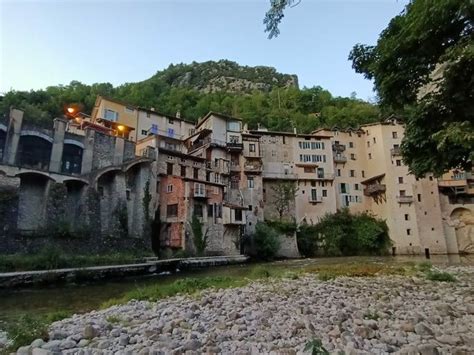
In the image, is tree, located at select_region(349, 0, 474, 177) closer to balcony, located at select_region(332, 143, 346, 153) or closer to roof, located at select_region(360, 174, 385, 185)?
roof, located at select_region(360, 174, 385, 185)

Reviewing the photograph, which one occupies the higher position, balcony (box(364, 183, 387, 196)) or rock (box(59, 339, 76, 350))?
balcony (box(364, 183, 387, 196))

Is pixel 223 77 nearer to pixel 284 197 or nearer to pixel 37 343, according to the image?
pixel 284 197

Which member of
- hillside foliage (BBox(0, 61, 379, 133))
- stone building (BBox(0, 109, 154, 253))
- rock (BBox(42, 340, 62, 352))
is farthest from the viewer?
hillside foliage (BBox(0, 61, 379, 133))

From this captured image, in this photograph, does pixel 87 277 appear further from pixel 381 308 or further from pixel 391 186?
pixel 391 186

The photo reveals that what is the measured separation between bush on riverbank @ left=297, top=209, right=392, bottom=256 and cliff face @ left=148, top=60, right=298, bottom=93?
63333 millimetres

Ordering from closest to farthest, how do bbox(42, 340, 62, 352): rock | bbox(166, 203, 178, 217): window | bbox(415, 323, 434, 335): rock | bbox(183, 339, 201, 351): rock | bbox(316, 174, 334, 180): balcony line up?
bbox(183, 339, 201, 351): rock, bbox(415, 323, 434, 335): rock, bbox(42, 340, 62, 352): rock, bbox(166, 203, 178, 217): window, bbox(316, 174, 334, 180): balcony

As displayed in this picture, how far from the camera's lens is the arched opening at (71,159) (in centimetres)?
2748

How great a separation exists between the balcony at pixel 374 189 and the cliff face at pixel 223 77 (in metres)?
59.5

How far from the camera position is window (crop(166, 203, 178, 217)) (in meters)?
30.5

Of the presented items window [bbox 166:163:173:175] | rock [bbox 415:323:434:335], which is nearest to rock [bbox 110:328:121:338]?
rock [bbox 415:323:434:335]

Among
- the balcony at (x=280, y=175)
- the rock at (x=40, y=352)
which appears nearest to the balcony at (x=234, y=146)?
the balcony at (x=280, y=175)

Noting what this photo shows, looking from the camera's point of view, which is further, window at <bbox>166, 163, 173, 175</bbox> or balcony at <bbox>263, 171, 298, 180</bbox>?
balcony at <bbox>263, 171, 298, 180</bbox>

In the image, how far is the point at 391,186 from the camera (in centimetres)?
4206

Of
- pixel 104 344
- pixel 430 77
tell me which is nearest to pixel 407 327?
pixel 104 344
